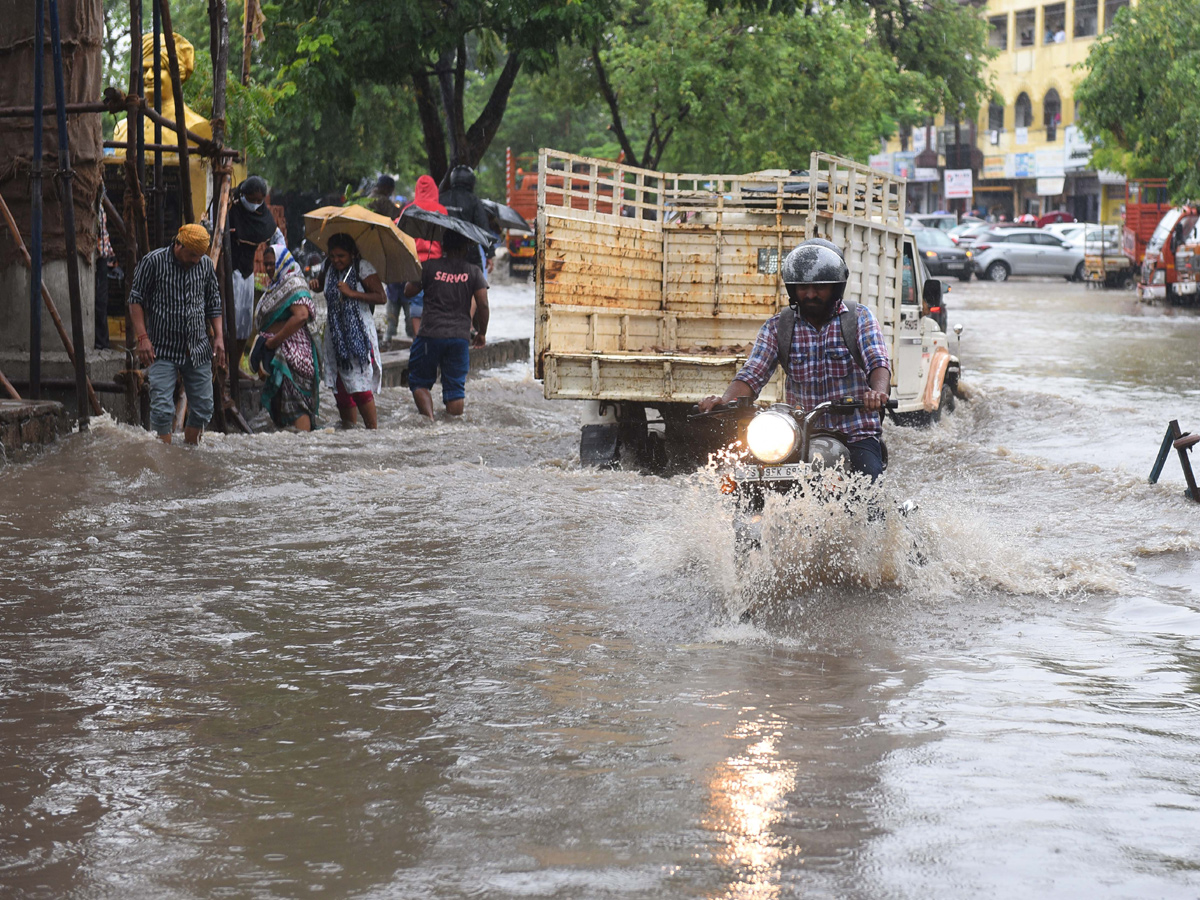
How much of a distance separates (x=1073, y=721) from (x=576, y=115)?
47.5m

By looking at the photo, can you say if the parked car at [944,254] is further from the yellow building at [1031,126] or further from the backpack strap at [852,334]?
the backpack strap at [852,334]

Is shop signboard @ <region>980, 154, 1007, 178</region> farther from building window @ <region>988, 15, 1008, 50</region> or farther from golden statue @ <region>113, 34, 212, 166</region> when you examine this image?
golden statue @ <region>113, 34, 212, 166</region>

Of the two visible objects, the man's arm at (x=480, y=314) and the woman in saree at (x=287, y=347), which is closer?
the woman in saree at (x=287, y=347)

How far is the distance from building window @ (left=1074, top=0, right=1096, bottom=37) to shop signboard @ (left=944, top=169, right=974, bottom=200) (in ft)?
21.8

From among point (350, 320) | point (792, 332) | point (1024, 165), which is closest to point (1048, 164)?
point (1024, 165)

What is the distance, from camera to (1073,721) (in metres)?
5.11

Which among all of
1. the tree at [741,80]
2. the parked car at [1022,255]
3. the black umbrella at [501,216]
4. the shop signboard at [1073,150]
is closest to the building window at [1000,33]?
the shop signboard at [1073,150]

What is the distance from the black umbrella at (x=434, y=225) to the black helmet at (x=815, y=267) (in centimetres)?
621

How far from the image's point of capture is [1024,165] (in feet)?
210

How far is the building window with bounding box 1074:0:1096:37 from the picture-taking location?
197 feet

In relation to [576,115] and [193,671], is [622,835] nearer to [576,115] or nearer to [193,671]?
[193,671]

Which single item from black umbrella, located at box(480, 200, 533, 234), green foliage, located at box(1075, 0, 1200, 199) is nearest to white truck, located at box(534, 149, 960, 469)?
black umbrella, located at box(480, 200, 533, 234)

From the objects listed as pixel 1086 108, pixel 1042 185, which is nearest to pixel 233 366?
pixel 1086 108

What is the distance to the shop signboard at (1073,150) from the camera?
2377 inches
